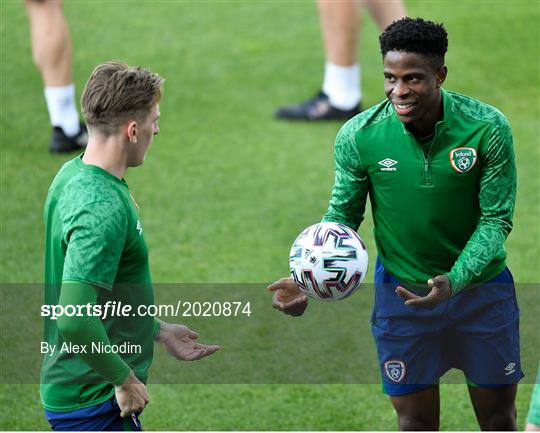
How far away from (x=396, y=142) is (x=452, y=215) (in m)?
0.36

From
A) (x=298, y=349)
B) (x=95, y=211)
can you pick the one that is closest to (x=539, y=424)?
(x=95, y=211)

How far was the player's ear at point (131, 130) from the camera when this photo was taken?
3.97 m

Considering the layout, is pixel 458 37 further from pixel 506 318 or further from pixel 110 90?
pixel 110 90

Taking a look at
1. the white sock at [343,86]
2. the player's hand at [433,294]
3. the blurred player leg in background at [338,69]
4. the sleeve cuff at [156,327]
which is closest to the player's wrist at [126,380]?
the sleeve cuff at [156,327]

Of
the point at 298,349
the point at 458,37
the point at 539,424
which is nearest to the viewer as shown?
the point at 539,424

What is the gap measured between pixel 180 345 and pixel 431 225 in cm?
109

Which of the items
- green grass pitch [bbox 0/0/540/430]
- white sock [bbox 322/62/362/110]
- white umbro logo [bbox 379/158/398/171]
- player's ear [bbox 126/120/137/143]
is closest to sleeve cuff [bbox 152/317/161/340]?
player's ear [bbox 126/120/137/143]

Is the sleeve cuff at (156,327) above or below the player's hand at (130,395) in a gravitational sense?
above

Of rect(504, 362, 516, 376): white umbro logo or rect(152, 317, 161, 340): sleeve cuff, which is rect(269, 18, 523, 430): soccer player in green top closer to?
rect(504, 362, 516, 376): white umbro logo

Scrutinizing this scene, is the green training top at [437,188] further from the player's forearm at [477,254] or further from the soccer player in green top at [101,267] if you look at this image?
the soccer player in green top at [101,267]

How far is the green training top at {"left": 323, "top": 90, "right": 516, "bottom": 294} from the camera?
4344mm

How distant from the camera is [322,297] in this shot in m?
4.48

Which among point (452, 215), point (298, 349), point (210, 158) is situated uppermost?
point (452, 215)

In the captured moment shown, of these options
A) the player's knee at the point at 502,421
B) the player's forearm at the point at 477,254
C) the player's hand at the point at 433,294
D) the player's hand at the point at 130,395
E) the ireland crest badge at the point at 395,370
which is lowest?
the player's knee at the point at 502,421
